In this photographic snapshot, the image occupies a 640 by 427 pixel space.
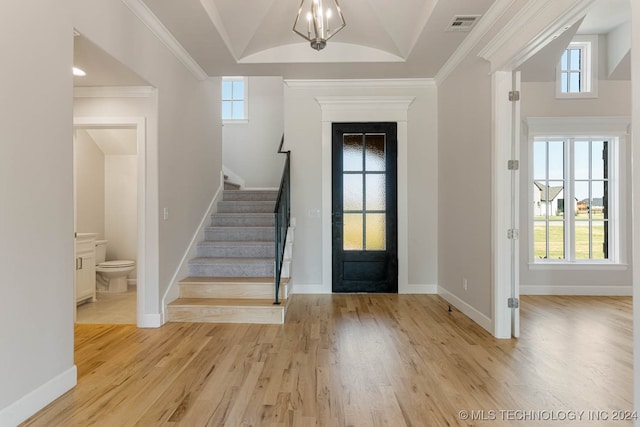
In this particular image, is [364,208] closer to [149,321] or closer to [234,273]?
[234,273]

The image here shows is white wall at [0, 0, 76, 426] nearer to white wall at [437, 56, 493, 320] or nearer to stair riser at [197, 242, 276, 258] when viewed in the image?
stair riser at [197, 242, 276, 258]

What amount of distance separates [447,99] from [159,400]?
4.25 metres

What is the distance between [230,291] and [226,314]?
1.08ft

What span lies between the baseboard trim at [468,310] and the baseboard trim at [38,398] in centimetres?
329

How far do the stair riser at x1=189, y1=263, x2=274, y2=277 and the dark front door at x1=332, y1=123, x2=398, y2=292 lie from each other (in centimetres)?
108

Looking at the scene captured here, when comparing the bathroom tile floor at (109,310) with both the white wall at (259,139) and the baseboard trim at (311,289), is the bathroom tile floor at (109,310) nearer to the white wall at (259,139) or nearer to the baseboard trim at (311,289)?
the baseboard trim at (311,289)

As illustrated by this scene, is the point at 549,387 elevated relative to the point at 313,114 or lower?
lower

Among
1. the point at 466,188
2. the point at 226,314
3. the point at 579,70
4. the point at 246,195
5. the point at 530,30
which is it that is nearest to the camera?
the point at 530,30

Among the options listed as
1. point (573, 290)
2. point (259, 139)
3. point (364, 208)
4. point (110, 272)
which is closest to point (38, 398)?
point (110, 272)

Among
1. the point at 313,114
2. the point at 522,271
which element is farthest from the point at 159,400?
the point at 522,271

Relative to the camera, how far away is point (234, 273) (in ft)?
13.8

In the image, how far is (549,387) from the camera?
7.42 feet

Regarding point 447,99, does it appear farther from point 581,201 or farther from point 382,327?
point 382,327

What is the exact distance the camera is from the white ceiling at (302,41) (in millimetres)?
3072
